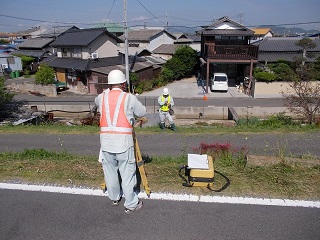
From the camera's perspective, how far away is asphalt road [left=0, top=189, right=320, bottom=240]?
2.94 metres

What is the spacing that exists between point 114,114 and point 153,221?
132 centimetres

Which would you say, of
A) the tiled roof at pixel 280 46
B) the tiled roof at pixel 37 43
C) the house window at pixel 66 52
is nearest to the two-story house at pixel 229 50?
the tiled roof at pixel 280 46

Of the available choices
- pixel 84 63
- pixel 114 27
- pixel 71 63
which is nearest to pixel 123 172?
pixel 84 63

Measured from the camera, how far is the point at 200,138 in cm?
923

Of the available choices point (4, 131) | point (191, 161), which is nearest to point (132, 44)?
point (4, 131)

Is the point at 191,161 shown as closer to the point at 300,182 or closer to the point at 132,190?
the point at 132,190

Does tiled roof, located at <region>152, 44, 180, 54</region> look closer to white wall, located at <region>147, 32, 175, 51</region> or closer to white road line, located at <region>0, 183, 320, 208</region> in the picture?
white wall, located at <region>147, 32, 175, 51</region>

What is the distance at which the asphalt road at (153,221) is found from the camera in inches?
116

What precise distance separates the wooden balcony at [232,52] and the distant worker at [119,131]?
24335mm

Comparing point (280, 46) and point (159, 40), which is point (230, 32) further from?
point (159, 40)

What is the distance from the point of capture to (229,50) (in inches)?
1039

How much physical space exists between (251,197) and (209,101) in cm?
2073

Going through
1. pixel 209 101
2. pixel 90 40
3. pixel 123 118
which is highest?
pixel 90 40

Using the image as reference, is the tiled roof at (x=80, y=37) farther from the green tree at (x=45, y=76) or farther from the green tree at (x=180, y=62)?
the green tree at (x=180, y=62)
